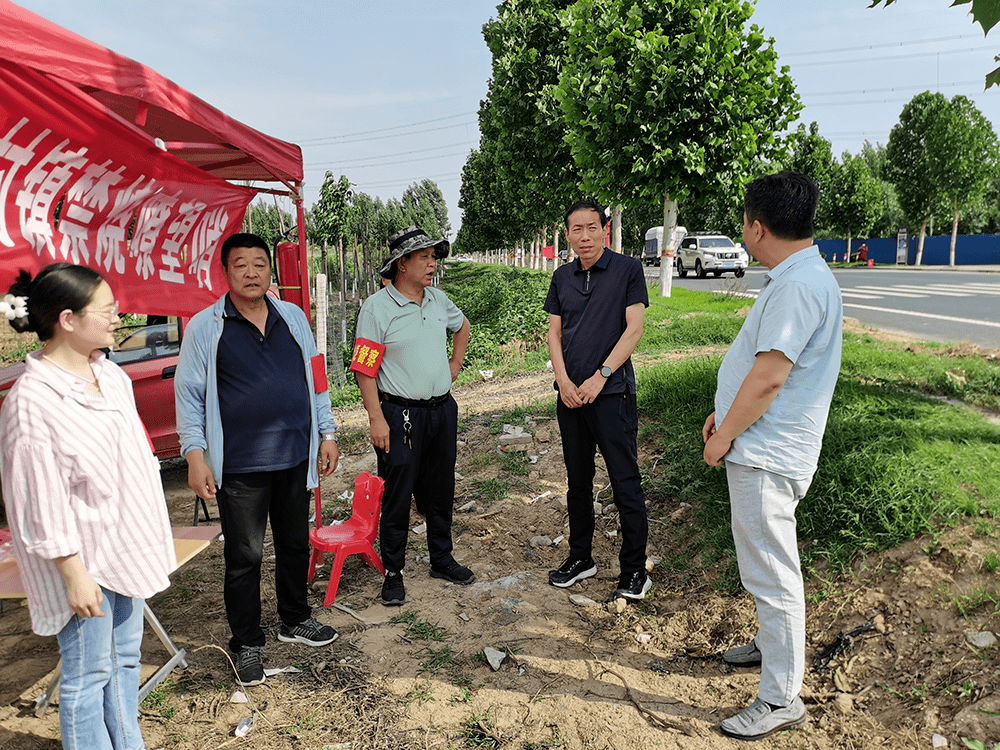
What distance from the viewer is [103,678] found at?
2096mm

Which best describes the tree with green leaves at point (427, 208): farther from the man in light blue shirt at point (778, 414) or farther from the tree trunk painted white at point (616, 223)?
the man in light blue shirt at point (778, 414)

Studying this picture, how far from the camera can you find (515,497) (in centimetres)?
500

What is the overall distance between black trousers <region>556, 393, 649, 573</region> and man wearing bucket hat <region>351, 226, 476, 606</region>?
0.71m

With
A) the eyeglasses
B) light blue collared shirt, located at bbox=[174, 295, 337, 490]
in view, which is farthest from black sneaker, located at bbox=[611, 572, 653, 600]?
the eyeglasses

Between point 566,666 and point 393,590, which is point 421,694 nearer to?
point 566,666

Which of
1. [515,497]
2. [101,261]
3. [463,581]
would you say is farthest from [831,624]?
[101,261]

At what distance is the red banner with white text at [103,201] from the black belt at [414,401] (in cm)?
166

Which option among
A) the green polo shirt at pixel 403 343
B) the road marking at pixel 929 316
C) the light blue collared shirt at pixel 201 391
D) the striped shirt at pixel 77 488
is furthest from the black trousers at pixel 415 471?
the road marking at pixel 929 316

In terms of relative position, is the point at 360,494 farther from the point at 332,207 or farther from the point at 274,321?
the point at 332,207

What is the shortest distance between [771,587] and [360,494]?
93.1 inches

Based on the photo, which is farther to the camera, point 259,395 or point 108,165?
point 108,165

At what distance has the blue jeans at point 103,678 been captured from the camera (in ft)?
6.67

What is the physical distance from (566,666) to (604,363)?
150 cm

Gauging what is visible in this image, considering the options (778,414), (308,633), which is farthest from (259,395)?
(778,414)
